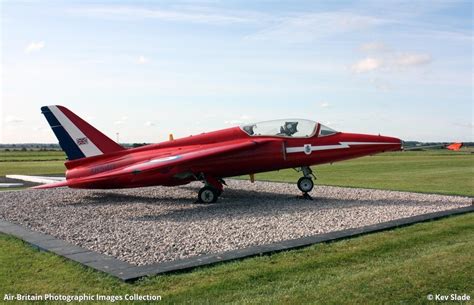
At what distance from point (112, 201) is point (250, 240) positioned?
7608mm

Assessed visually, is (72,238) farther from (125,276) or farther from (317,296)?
(317,296)

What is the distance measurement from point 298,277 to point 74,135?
1118 cm

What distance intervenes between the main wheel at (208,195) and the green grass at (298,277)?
6.48 meters

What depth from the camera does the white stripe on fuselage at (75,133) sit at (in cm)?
1447

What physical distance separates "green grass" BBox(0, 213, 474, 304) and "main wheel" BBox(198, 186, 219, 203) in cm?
648

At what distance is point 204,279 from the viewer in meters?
5.64

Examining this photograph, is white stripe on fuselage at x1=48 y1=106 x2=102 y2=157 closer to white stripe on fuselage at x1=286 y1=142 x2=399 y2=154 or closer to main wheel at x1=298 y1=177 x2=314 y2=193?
white stripe on fuselage at x1=286 y1=142 x2=399 y2=154

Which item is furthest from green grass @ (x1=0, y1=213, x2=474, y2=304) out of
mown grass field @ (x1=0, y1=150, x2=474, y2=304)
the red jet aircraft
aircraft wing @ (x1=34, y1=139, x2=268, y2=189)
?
the red jet aircraft

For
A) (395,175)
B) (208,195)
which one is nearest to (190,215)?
(208,195)

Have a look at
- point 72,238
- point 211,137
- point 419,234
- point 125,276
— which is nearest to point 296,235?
point 419,234

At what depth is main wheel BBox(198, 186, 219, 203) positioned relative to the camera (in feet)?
44.0

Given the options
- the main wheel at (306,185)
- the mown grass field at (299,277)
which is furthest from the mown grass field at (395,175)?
the mown grass field at (299,277)

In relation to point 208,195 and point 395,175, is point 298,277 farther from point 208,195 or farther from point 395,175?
point 395,175

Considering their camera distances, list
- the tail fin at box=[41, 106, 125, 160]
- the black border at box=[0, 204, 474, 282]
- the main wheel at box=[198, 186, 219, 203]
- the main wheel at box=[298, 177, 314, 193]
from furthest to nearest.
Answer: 1. the tail fin at box=[41, 106, 125, 160]
2. the main wheel at box=[298, 177, 314, 193]
3. the main wheel at box=[198, 186, 219, 203]
4. the black border at box=[0, 204, 474, 282]
